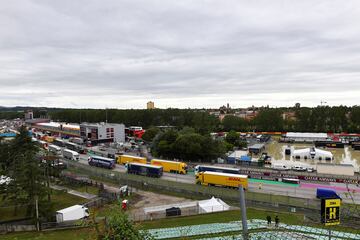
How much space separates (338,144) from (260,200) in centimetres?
4441

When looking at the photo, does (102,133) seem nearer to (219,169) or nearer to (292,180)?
(219,169)

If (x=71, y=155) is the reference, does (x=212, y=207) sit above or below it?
below

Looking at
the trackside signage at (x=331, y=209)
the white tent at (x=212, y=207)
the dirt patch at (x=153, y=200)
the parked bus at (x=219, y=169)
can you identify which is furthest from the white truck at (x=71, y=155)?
the trackside signage at (x=331, y=209)

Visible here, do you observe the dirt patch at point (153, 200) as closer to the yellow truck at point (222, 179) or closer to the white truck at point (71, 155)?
the yellow truck at point (222, 179)

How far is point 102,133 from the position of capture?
2704 inches

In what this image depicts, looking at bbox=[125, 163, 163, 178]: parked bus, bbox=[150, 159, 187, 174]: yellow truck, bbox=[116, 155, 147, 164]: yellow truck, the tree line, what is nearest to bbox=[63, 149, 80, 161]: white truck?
bbox=[116, 155, 147, 164]: yellow truck

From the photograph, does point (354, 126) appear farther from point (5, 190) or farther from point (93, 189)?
point (5, 190)

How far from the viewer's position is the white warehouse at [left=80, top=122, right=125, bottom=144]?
6825 cm

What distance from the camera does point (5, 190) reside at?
79.0 ft

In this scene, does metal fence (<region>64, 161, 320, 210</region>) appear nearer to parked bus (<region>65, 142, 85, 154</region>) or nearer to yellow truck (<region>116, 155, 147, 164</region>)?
yellow truck (<region>116, 155, 147, 164</region>)

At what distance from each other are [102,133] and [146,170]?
35036 mm

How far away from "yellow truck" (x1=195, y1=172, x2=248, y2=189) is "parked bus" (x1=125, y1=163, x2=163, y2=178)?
575 centimetres

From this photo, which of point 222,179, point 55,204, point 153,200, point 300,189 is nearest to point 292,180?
point 300,189

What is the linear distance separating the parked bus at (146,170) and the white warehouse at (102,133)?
3209cm
